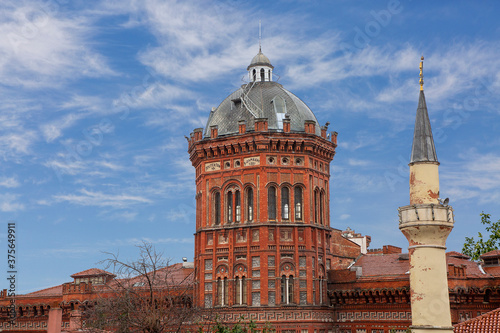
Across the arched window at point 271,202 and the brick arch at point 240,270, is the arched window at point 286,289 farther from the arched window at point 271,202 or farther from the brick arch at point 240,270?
A: the arched window at point 271,202

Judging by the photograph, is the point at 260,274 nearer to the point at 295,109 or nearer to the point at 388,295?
the point at 388,295

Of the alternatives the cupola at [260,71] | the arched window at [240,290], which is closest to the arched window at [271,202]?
the arched window at [240,290]

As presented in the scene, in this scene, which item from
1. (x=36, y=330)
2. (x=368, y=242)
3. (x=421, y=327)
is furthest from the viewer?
(x=368, y=242)

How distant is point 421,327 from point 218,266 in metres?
26.6

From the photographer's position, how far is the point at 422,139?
27.4 meters

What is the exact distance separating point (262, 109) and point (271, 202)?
743cm

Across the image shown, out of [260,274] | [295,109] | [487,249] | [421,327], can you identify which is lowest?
[421,327]

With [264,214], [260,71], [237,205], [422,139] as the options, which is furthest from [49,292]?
[422,139]

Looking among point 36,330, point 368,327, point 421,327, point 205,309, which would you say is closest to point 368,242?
point 368,327

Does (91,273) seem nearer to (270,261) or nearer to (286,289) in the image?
(270,261)

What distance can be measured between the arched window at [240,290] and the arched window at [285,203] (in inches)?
214

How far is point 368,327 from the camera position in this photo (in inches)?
1925

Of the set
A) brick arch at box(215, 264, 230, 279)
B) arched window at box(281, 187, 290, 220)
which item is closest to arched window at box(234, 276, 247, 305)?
brick arch at box(215, 264, 230, 279)

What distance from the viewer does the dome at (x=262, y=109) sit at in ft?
171
